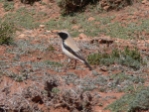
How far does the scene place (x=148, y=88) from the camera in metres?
6.77

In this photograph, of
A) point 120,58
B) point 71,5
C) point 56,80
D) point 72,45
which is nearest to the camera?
point 56,80

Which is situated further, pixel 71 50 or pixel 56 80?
pixel 71 50

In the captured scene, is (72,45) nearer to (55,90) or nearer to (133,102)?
(55,90)

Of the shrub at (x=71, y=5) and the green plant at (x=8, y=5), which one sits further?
the green plant at (x=8, y=5)

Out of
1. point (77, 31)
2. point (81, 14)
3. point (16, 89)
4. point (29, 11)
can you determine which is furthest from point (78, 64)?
point (29, 11)

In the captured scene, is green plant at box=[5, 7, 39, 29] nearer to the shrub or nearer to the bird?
the shrub

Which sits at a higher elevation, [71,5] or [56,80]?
[56,80]

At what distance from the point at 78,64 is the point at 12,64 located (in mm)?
1168

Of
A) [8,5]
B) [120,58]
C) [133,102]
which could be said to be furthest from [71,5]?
[133,102]

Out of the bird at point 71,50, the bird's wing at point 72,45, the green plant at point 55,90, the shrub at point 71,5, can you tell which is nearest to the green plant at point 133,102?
the green plant at point 55,90

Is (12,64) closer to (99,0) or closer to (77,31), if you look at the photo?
(77,31)

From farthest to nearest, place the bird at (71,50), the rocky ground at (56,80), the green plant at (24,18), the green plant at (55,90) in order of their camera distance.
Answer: the green plant at (24,18) → the bird at (71,50) → the green plant at (55,90) → the rocky ground at (56,80)

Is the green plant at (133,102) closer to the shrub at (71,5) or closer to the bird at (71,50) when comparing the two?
the bird at (71,50)

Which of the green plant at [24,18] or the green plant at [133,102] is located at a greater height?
the green plant at [133,102]
